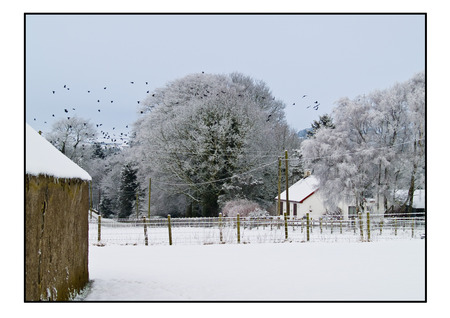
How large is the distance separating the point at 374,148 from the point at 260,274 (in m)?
13.3

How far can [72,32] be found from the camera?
673cm

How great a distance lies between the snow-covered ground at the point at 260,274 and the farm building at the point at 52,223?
0.62 m

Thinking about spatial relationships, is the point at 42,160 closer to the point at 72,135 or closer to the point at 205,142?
the point at 72,135

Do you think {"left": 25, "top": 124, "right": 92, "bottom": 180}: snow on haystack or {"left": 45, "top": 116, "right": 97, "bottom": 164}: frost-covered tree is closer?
{"left": 25, "top": 124, "right": 92, "bottom": 180}: snow on haystack

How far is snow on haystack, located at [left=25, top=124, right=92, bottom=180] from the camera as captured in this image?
11.1 feet

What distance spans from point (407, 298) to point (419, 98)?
13113mm

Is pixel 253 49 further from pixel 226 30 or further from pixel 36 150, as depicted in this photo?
pixel 36 150

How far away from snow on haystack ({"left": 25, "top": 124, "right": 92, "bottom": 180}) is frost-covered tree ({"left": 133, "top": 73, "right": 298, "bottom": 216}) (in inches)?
694

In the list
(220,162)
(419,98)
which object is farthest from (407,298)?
(220,162)

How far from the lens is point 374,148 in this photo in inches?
739

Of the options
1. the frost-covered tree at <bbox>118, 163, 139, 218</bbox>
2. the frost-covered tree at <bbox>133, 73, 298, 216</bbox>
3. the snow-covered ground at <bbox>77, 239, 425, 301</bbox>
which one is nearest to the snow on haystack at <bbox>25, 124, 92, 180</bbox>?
the snow-covered ground at <bbox>77, 239, 425, 301</bbox>

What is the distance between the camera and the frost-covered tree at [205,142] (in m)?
22.6

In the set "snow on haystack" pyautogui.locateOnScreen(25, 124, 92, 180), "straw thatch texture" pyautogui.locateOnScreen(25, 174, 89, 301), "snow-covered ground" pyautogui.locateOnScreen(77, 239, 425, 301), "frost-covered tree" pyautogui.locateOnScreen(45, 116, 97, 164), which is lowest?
"snow-covered ground" pyautogui.locateOnScreen(77, 239, 425, 301)

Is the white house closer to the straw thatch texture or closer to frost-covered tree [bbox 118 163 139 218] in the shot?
frost-covered tree [bbox 118 163 139 218]
